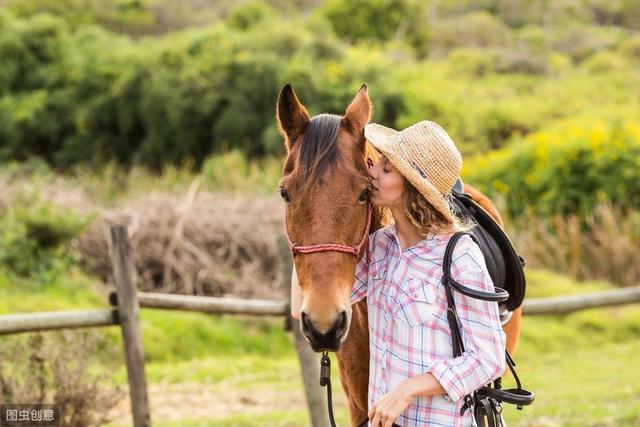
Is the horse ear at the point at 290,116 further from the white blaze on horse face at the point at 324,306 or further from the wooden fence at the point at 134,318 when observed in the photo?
the wooden fence at the point at 134,318

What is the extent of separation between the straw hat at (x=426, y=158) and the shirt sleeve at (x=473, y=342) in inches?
7.6

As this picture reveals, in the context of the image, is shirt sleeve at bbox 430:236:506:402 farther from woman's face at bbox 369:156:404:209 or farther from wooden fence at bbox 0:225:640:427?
wooden fence at bbox 0:225:640:427

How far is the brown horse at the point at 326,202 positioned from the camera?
211 centimetres

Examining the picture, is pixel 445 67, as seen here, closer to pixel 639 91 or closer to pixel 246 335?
pixel 639 91

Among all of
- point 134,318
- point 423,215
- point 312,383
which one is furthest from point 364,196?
point 312,383

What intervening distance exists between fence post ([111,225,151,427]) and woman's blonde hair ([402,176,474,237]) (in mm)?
2840

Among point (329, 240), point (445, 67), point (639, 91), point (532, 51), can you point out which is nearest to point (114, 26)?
point (445, 67)

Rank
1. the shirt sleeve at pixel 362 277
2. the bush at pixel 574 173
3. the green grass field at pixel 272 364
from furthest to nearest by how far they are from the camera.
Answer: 1. the bush at pixel 574 173
2. the green grass field at pixel 272 364
3. the shirt sleeve at pixel 362 277

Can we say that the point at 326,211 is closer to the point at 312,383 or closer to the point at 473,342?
the point at 473,342

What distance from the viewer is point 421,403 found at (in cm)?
227

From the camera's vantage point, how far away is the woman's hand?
7.06ft

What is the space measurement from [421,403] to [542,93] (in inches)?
788

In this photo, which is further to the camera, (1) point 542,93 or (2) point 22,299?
(1) point 542,93

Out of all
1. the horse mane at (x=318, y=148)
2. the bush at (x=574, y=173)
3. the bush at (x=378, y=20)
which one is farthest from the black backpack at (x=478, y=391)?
the bush at (x=378, y=20)
